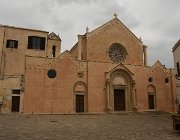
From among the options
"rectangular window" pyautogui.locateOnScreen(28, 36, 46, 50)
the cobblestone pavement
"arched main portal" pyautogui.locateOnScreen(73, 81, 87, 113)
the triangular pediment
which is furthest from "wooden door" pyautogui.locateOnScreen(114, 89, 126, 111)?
the triangular pediment

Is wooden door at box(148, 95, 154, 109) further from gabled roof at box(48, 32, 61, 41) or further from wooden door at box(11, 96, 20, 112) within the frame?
wooden door at box(11, 96, 20, 112)

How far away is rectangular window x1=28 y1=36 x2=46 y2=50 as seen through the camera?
1121 inches

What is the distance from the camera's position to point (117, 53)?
→ 99.0 feet

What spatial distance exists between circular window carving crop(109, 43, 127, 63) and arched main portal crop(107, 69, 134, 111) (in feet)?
6.71

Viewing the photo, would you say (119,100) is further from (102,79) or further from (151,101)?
(151,101)

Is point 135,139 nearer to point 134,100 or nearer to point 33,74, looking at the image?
point 33,74

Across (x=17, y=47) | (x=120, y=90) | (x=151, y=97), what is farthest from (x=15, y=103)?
(x=151, y=97)

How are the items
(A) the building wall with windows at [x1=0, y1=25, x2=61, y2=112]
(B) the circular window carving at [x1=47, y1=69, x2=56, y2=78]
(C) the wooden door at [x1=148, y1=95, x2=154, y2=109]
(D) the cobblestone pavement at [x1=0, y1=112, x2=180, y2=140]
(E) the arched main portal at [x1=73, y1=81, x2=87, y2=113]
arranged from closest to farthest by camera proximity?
1. (D) the cobblestone pavement at [x1=0, y1=112, x2=180, y2=140]
2. (B) the circular window carving at [x1=47, y1=69, x2=56, y2=78]
3. (E) the arched main portal at [x1=73, y1=81, x2=87, y2=113]
4. (A) the building wall with windows at [x1=0, y1=25, x2=61, y2=112]
5. (C) the wooden door at [x1=148, y1=95, x2=154, y2=109]

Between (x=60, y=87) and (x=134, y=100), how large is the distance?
9778mm

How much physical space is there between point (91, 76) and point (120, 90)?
4.56m

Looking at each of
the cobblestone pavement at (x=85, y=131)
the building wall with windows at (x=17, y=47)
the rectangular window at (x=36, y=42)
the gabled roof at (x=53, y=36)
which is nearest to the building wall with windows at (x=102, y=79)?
the building wall with windows at (x=17, y=47)

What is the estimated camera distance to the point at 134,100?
1102 inches

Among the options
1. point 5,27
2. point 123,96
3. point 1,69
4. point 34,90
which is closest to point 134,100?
point 123,96

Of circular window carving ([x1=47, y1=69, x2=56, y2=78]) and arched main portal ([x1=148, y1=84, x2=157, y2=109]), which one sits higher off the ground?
circular window carving ([x1=47, y1=69, x2=56, y2=78])
